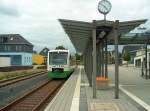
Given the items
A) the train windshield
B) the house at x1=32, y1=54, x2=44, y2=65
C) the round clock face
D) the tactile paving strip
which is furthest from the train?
the house at x1=32, y1=54, x2=44, y2=65

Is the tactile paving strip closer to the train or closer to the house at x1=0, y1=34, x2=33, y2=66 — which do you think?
the train

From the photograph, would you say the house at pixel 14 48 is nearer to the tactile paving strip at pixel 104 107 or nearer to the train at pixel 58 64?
the train at pixel 58 64

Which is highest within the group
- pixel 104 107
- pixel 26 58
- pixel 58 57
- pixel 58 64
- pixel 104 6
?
pixel 26 58

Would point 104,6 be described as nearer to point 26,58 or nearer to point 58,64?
point 58,64

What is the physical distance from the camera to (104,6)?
762 inches

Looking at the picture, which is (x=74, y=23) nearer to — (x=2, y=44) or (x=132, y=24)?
(x=132, y=24)

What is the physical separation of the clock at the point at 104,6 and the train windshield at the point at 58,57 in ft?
64.7

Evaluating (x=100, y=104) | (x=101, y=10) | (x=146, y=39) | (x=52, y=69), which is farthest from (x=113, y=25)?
(x=52, y=69)

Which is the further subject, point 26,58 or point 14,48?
point 26,58

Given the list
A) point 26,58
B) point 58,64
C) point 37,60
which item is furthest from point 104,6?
point 37,60

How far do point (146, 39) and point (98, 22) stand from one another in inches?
573

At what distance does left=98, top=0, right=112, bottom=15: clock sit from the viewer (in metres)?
19.2

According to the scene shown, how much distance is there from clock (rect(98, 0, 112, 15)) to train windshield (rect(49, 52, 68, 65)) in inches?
777

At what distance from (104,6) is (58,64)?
19536 millimetres
